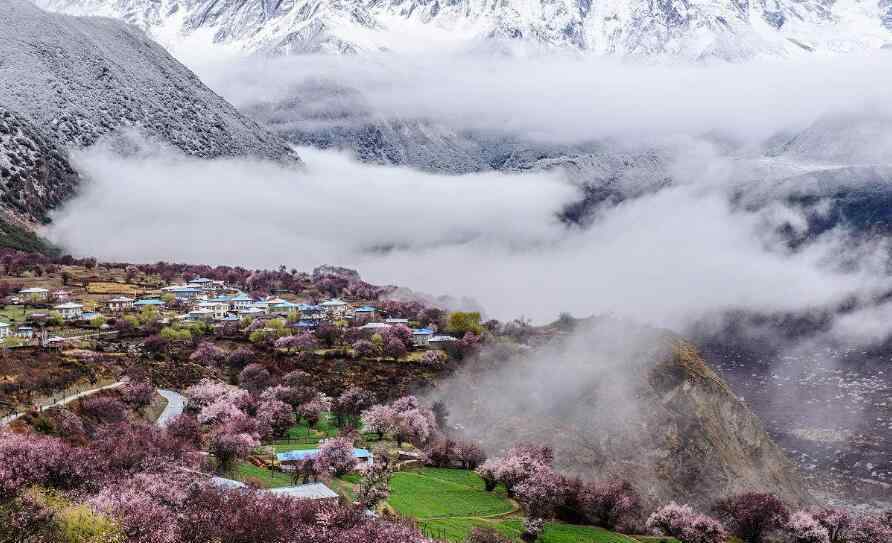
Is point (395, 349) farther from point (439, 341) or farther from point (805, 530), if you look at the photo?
point (805, 530)

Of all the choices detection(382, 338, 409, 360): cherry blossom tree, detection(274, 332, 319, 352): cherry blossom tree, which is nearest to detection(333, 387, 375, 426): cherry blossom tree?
detection(382, 338, 409, 360): cherry blossom tree

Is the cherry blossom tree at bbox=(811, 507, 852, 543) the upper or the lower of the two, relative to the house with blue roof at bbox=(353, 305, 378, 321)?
upper

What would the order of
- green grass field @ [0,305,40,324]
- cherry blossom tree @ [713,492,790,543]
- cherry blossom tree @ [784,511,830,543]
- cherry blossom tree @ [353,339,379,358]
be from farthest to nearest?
1. cherry blossom tree @ [353,339,379,358]
2. green grass field @ [0,305,40,324]
3. cherry blossom tree @ [713,492,790,543]
4. cherry blossom tree @ [784,511,830,543]

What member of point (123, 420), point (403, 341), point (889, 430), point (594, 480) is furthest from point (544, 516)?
point (889, 430)

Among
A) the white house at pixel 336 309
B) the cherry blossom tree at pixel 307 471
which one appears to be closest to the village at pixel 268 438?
the cherry blossom tree at pixel 307 471

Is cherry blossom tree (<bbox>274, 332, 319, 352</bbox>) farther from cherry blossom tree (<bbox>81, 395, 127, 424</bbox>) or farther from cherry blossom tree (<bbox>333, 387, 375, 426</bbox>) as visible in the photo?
cherry blossom tree (<bbox>81, 395, 127, 424</bbox>)

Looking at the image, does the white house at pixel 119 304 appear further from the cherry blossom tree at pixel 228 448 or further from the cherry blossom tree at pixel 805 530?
the cherry blossom tree at pixel 805 530

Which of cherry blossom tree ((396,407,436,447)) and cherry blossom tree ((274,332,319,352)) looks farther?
cherry blossom tree ((274,332,319,352))
